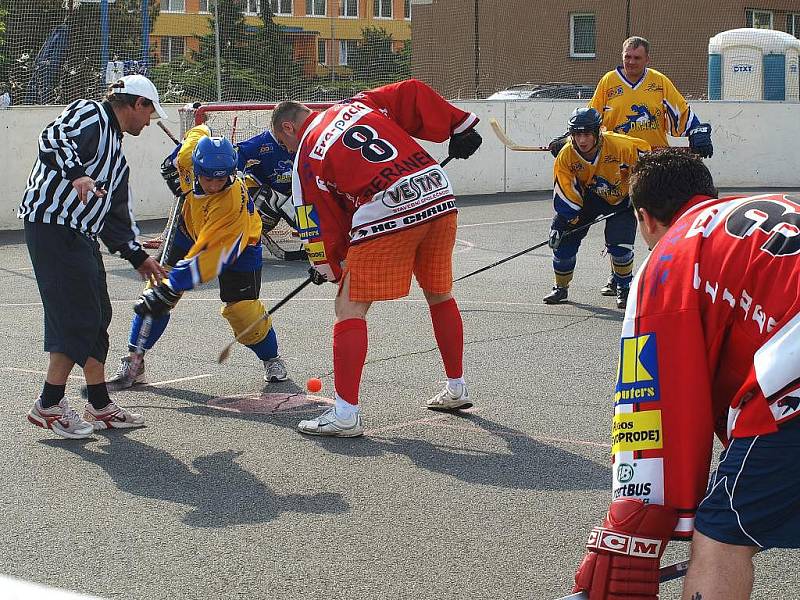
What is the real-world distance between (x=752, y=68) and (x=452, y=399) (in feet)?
61.2

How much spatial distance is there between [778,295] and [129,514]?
2.94m

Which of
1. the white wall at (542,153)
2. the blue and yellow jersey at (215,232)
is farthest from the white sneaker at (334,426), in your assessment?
the white wall at (542,153)

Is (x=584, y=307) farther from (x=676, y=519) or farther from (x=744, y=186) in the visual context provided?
(x=744, y=186)

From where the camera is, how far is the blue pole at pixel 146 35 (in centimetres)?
1745

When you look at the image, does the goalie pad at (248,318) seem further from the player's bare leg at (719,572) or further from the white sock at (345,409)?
the player's bare leg at (719,572)

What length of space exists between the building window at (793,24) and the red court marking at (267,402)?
3341cm

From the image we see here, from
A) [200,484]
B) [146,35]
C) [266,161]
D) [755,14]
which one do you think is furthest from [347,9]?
[200,484]

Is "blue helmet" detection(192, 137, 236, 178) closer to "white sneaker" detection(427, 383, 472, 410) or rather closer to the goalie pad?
the goalie pad

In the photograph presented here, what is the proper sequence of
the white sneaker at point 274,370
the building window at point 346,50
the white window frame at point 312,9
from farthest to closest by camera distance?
the white window frame at point 312,9, the building window at point 346,50, the white sneaker at point 274,370

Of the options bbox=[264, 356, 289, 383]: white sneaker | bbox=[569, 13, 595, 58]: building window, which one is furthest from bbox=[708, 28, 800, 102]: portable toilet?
bbox=[264, 356, 289, 383]: white sneaker

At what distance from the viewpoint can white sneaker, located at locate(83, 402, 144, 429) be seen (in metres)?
5.85

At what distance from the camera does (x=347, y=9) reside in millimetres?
27422

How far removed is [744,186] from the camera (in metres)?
19.6

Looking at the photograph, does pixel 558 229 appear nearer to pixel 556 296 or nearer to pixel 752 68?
pixel 556 296
